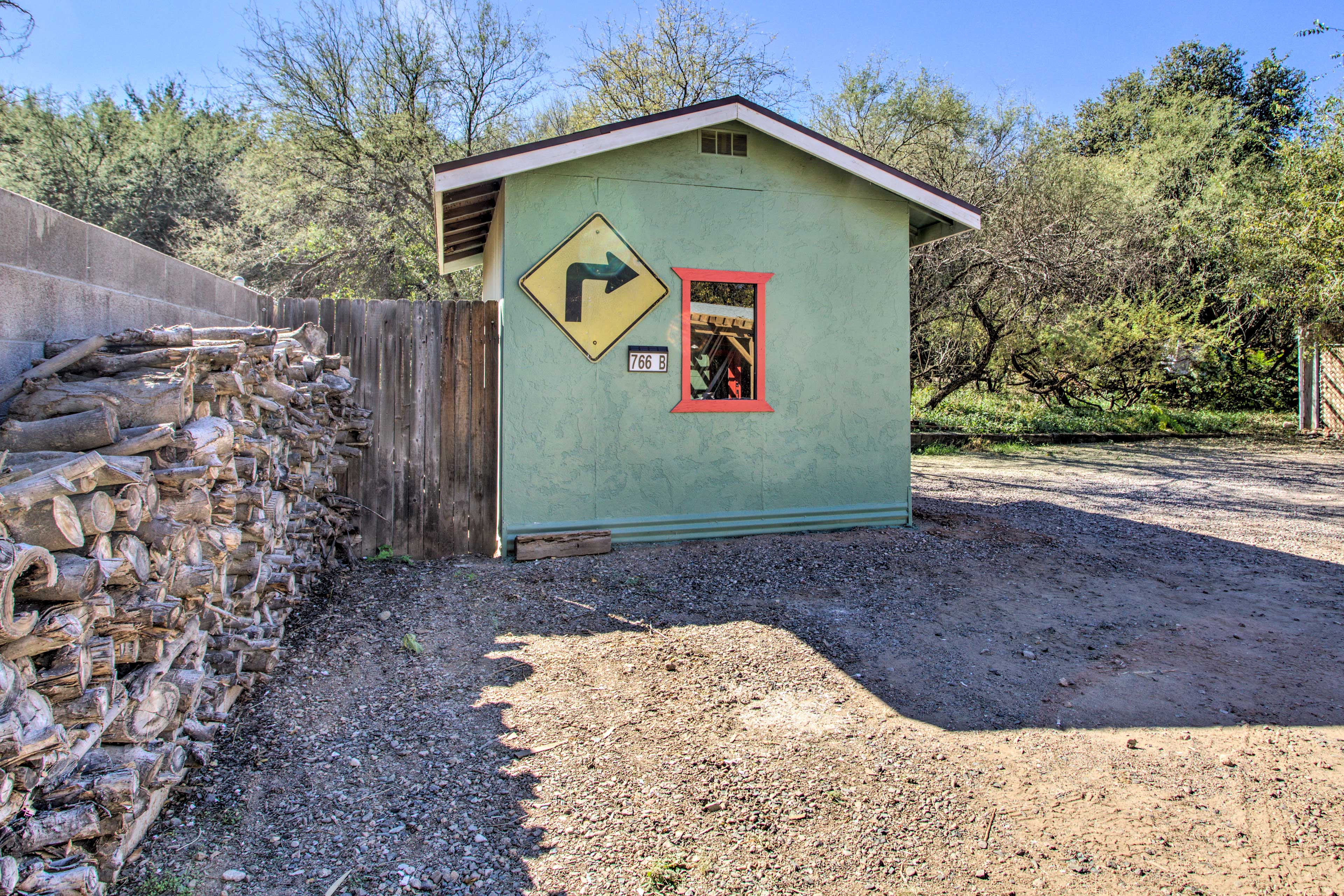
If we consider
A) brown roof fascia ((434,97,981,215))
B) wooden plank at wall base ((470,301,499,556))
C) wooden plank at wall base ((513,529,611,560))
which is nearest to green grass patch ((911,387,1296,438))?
brown roof fascia ((434,97,981,215))

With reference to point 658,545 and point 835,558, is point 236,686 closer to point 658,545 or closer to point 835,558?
point 658,545

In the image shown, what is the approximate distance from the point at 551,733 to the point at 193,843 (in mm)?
1475

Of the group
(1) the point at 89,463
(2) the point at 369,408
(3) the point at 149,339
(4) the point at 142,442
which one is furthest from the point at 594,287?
(1) the point at 89,463

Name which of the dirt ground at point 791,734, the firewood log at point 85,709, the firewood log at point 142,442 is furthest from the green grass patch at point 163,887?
the firewood log at point 142,442

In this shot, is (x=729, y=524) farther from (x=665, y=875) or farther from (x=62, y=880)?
(x=62, y=880)

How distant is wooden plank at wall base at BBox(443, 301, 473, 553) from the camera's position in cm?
688

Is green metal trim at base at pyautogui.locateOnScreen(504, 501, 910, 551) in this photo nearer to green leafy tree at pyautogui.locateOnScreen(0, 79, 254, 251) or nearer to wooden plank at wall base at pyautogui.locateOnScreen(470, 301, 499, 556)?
wooden plank at wall base at pyautogui.locateOnScreen(470, 301, 499, 556)

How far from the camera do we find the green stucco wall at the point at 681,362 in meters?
6.77

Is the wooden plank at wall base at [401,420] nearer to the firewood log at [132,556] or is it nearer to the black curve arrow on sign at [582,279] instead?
the black curve arrow on sign at [582,279]

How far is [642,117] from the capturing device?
Answer: 21.7 ft

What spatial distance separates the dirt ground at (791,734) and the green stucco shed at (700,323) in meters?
0.74

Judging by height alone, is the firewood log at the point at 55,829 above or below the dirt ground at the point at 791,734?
above

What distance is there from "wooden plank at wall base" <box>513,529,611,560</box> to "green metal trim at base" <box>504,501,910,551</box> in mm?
67

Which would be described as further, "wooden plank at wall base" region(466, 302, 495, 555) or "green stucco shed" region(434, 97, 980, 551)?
"wooden plank at wall base" region(466, 302, 495, 555)
